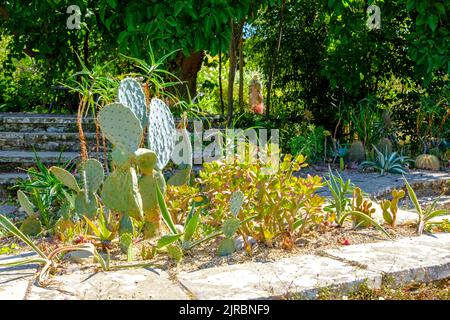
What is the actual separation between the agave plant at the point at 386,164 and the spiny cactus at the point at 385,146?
0.13m

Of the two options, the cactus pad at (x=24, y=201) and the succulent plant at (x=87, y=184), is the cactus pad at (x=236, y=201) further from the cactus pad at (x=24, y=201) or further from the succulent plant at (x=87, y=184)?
the cactus pad at (x=24, y=201)

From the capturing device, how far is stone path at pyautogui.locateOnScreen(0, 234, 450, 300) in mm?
2676

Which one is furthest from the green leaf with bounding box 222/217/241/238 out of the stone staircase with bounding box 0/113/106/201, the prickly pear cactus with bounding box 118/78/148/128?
the stone staircase with bounding box 0/113/106/201

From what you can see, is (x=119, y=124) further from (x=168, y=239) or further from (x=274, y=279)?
(x=274, y=279)

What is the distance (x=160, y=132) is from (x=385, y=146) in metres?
4.12

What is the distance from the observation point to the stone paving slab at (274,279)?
267cm

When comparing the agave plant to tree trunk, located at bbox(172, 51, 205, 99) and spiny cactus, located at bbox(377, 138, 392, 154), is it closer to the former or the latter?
spiny cactus, located at bbox(377, 138, 392, 154)

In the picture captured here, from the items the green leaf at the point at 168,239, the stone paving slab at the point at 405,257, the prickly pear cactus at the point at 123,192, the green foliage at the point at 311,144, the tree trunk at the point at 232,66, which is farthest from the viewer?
the tree trunk at the point at 232,66

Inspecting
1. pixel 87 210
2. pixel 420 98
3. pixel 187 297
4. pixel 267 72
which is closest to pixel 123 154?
pixel 87 210

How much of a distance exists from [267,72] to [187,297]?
695 centimetres

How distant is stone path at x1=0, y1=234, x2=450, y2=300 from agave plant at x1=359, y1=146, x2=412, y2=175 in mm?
3397

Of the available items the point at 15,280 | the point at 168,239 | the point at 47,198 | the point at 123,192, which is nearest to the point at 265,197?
the point at 168,239

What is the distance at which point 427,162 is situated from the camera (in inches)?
277

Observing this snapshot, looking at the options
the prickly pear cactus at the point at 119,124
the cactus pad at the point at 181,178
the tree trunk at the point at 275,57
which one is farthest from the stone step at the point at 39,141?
the prickly pear cactus at the point at 119,124
